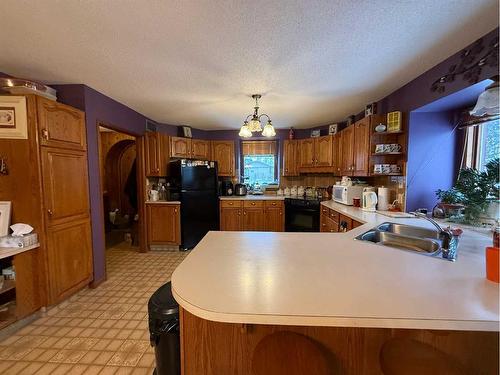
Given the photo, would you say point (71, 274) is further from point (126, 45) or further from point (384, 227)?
point (384, 227)

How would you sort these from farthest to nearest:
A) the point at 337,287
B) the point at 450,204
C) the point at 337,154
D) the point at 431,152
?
the point at 337,154 < the point at 431,152 < the point at 450,204 < the point at 337,287

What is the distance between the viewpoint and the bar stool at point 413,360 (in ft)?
2.77

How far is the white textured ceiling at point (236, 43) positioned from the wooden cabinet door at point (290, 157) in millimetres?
1876

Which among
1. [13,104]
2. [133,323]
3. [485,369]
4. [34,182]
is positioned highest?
[13,104]

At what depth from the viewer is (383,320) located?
713mm

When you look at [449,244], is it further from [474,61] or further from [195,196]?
[195,196]

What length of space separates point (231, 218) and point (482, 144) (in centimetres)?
352

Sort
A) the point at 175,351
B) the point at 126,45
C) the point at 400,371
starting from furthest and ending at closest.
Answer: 1. the point at 126,45
2. the point at 175,351
3. the point at 400,371

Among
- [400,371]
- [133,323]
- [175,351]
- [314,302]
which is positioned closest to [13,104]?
[133,323]

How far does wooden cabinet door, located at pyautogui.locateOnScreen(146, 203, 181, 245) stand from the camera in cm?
395

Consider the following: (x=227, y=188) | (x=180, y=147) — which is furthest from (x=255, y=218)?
(x=180, y=147)

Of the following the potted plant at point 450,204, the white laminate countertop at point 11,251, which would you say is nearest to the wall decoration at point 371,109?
the potted plant at point 450,204

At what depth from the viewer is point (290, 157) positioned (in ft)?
15.2

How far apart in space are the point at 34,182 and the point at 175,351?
6.39 feet
